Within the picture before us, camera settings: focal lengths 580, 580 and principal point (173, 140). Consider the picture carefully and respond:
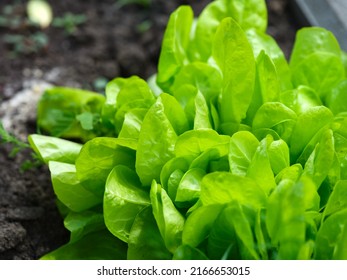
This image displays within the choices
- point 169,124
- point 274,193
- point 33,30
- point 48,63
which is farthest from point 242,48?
point 33,30

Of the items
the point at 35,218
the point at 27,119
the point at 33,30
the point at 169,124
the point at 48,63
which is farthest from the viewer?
the point at 33,30

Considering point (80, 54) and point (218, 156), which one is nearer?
point (218, 156)

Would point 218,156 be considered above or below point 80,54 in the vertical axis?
above

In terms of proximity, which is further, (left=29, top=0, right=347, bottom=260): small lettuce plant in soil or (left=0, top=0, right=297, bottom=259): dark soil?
(left=0, top=0, right=297, bottom=259): dark soil

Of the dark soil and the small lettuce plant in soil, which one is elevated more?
the small lettuce plant in soil
